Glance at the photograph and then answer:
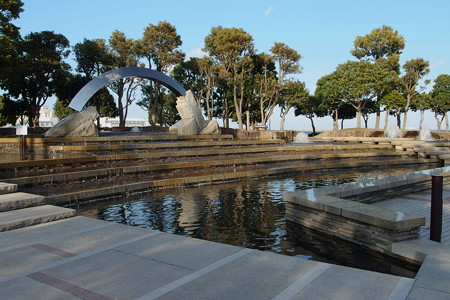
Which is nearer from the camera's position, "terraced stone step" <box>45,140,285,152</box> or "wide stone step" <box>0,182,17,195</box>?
"wide stone step" <box>0,182,17,195</box>

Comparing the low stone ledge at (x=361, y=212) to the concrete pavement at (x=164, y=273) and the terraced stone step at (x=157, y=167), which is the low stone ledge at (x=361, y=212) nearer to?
the concrete pavement at (x=164, y=273)

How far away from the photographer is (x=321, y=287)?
3.08 meters

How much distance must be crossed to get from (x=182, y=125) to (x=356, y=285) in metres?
17.2

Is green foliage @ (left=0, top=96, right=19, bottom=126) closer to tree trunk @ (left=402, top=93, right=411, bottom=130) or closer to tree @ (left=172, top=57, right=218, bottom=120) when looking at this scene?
tree @ (left=172, top=57, right=218, bottom=120)

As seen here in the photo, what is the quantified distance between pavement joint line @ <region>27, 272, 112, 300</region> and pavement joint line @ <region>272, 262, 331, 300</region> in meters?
1.47

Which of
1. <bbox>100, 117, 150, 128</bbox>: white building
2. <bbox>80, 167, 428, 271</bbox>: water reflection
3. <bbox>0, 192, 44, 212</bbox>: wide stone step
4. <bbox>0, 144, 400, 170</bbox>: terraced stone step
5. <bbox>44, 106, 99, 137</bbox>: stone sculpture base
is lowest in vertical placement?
<bbox>80, 167, 428, 271</bbox>: water reflection

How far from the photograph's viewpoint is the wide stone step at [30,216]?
5.24 meters

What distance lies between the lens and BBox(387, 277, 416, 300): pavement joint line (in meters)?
2.89

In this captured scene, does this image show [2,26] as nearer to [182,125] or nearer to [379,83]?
[182,125]

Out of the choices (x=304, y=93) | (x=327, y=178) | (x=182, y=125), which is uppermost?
(x=304, y=93)

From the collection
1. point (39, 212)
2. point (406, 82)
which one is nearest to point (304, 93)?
point (406, 82)

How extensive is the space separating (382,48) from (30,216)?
5289cm

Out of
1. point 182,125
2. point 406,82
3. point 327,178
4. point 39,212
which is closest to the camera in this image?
point 39,212

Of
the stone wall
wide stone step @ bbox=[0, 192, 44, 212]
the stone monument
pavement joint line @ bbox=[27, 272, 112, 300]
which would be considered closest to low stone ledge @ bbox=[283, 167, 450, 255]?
the stone wall
